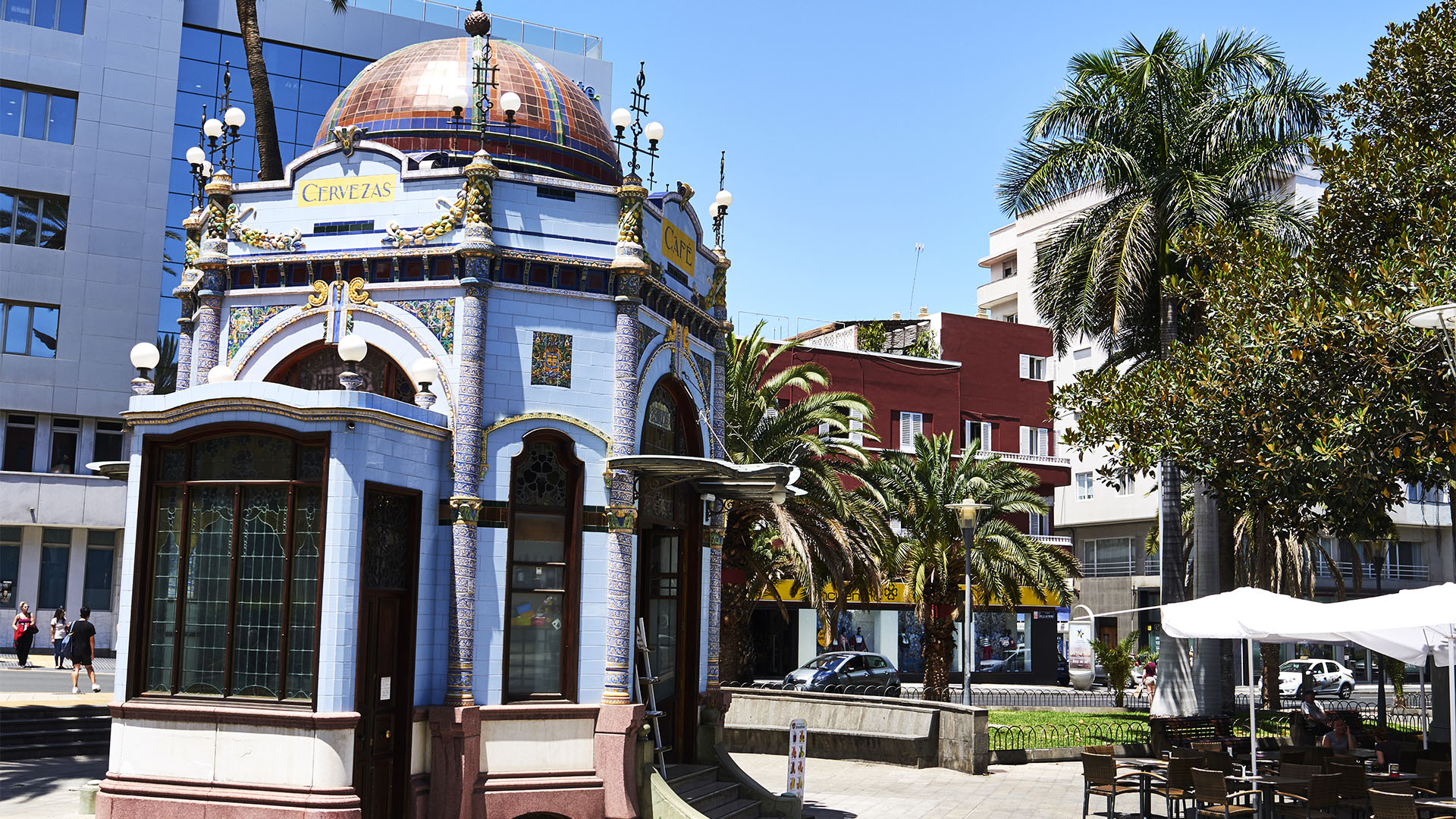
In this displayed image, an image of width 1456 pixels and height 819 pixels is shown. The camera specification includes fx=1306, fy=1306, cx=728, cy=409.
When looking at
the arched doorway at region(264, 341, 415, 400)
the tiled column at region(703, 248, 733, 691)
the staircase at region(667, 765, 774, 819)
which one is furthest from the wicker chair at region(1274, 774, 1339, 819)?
the arched doorway at region(264, 341, 415, 400)

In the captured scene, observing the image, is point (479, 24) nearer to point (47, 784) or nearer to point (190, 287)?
point (190, 287)

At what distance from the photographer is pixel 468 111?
1706 centimetres

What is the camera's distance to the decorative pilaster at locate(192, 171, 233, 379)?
1549 cm

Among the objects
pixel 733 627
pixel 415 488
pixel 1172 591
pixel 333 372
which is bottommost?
pixel 733 627

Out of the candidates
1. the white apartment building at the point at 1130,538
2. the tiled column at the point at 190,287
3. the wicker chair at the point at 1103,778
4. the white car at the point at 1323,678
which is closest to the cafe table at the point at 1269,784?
the wicker chair at the point at 1103,778

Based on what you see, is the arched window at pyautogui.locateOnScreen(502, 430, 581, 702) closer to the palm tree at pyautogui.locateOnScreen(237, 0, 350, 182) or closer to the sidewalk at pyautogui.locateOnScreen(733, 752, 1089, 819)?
the sidewalk at pyautogui.locateOnScreen(733, 752, 1089, 819)

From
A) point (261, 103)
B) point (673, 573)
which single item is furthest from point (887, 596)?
point (261, 103)

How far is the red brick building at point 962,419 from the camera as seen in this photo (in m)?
44.8

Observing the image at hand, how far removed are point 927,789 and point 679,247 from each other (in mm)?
9032

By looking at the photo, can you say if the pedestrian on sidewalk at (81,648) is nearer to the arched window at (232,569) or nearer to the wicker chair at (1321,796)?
the arched window at (232,569)

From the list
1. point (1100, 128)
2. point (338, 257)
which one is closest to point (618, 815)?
point (338, 257)

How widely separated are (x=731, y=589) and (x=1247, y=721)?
1099cm

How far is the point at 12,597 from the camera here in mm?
37156

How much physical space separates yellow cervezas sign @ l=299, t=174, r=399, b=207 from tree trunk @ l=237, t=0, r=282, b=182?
21.5 ft
